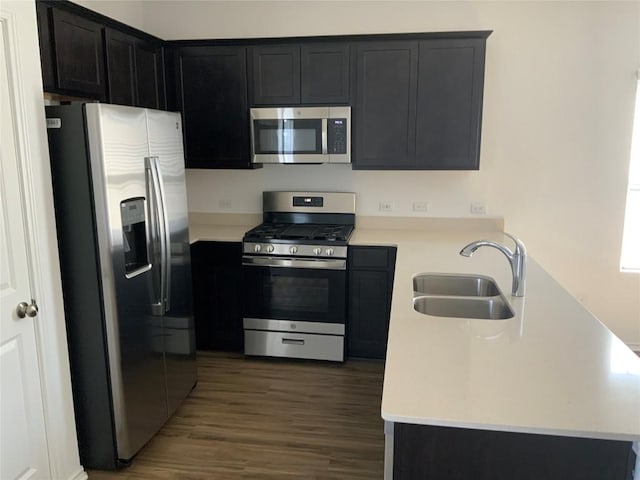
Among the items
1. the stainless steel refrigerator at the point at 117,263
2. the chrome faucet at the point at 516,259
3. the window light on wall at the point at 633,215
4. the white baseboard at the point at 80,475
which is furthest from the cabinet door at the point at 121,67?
the window light on wall at the point at 633,215

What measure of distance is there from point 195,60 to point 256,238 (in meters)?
1.42

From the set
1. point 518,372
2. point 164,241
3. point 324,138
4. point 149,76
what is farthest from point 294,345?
point 518,372

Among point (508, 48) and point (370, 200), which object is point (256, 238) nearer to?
point (370, 200)

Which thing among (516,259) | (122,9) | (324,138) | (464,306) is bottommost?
(464,306)

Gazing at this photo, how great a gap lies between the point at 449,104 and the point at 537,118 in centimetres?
74

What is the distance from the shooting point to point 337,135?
3551 mm

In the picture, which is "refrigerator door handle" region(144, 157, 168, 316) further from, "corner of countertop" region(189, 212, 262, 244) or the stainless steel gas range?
"corner of countertop" region(189, 212, 262, 244)

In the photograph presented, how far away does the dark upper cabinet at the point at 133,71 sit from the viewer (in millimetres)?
3020

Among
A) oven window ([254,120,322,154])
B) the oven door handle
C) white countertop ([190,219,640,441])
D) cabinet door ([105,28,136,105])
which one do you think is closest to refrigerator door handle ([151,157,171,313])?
cabinet door ([105,28,136,105])

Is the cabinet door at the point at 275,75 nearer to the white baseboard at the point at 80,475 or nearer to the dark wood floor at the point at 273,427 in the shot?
the dark wood floor at the point at 273,427

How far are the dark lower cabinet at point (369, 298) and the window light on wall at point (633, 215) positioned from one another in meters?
1.85

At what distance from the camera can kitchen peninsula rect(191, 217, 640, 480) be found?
51.1 inches

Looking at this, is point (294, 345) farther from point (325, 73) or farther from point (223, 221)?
point (325, 73)

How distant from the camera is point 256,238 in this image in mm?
A: 3574
